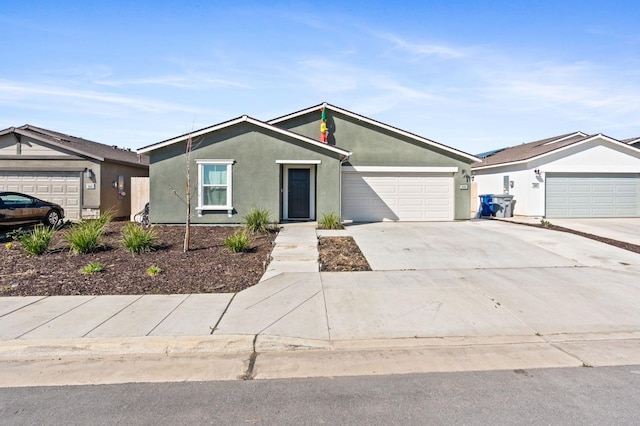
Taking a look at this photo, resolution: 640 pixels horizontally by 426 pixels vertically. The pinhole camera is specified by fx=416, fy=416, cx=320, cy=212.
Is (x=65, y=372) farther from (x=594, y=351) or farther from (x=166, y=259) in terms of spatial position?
(x=594, y=351)

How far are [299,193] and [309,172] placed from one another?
934mm

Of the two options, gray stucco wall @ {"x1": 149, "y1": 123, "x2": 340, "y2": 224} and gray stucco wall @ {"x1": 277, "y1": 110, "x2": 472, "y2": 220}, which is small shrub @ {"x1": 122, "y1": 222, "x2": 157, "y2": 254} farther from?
gray stucco wall @ {"x1": 277, "y1": 110, "x2": 472, "y2": 220}

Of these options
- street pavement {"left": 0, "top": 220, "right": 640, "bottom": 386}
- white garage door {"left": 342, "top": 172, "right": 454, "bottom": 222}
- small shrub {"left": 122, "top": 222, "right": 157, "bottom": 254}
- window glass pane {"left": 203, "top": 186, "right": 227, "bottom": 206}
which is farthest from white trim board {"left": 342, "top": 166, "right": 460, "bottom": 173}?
small shrub {"left": 122, "top": 222, "right": 157, "bottom": 254}

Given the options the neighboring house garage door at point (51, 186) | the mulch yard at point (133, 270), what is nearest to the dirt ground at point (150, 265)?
the mulch yard at point (133, 270)

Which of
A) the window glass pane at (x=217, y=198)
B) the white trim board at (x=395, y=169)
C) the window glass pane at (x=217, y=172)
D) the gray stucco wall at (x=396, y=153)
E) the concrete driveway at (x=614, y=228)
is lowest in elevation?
the concrete driveway at (x=614, y=228)

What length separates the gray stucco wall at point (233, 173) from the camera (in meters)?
15.3

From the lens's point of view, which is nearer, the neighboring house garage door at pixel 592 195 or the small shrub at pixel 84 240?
the small shrub at pixel 84 240

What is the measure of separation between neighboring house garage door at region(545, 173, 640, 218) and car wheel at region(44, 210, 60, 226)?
21190 mm

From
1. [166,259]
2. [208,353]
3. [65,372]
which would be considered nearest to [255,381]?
[208,353]

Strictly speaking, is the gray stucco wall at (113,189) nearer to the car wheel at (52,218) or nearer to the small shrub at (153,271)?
the car wheel at (52,218)

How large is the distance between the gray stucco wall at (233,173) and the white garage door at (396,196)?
12.3 feet

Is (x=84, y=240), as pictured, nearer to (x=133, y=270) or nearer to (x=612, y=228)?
(x=133, y=270)

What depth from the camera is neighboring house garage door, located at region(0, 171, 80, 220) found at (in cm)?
1752

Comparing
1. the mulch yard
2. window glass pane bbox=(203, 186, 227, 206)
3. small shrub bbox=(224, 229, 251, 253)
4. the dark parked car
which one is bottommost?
the mulch yard
